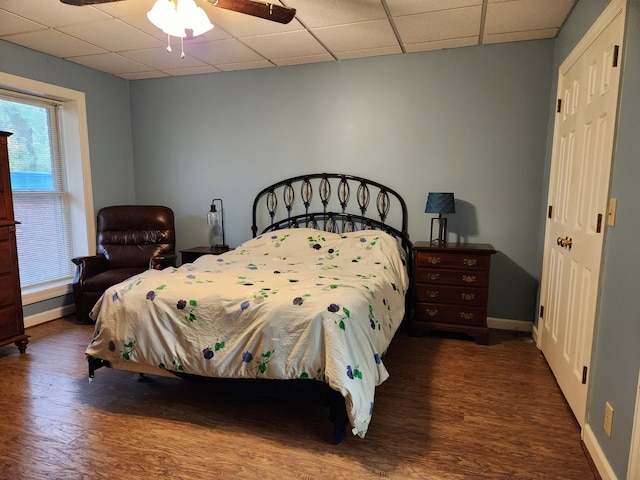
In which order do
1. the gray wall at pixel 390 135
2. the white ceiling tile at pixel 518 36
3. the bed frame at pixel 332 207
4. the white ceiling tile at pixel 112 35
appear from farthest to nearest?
1. the bed frame at pixel 332 207
2. the gray wall at pixel 390 135
3. the white ceiling tile at pixel 518 36
4. the white ceiling tile at pixel 112 35

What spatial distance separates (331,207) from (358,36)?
1.55m

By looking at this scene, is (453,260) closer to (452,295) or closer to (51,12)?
(452,295)

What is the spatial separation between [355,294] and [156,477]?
127cm

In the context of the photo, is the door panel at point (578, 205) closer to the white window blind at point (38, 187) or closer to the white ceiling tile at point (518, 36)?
the white ceiling tile at point (518, 36)

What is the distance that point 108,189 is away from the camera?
173 inches

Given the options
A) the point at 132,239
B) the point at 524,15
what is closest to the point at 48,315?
the point at 132,239

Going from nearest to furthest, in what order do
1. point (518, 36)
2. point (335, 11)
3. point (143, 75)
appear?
point (335, 11) < point (518, 36) < point (143, 75)

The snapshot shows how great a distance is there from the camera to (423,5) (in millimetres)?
2686

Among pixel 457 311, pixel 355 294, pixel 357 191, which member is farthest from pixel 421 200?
pixel 355 294

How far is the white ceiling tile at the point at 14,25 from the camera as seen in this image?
2.86 m

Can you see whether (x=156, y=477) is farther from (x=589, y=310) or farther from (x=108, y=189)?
(x=108, y=189)

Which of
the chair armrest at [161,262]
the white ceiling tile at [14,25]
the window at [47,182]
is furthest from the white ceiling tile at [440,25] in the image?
the window at [47,182]

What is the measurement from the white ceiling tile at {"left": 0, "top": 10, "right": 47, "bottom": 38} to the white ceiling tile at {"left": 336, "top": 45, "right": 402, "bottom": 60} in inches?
94.6

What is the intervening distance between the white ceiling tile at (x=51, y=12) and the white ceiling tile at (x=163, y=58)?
0.67 metres
